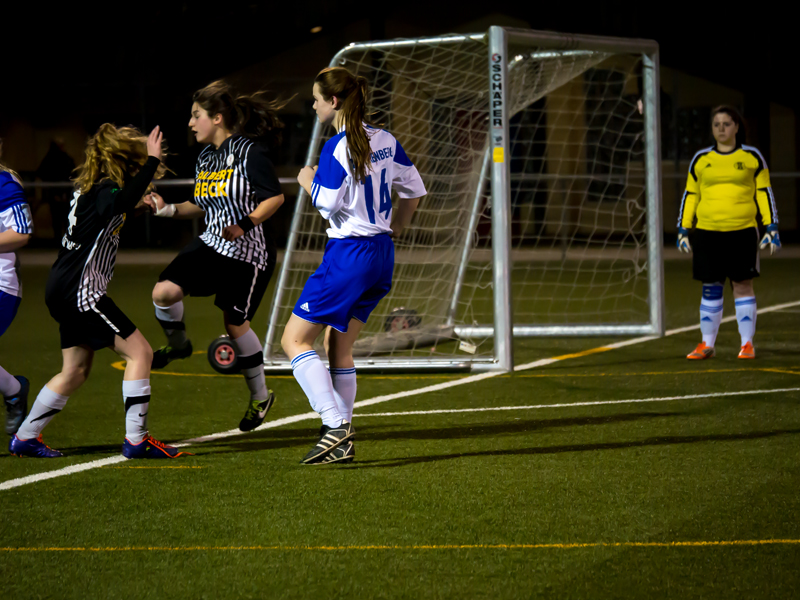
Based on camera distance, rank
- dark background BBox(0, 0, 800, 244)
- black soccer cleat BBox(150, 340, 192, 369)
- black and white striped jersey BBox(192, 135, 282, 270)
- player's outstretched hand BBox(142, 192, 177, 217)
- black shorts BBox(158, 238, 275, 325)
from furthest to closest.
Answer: dark background BBox(0, 0, 800, 244) → black soccer cleat BBox(150, 340, 192, 369) → black shorts BBox(158, 238, 275, 325) → black and white striped jersey BBox(192, 135, 282, 270) → player's outstretched hand BBox(142, 192, 177, 217)

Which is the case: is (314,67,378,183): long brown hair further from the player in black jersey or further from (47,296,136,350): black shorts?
(47,296,136,350): black shorts

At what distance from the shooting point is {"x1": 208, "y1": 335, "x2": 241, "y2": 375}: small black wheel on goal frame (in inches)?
280

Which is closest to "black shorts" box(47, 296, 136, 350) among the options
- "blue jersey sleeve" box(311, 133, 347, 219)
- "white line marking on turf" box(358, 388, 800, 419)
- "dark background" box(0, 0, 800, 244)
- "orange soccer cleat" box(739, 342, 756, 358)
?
"blue jersey sleeve" box(311, 133, 347, 219)

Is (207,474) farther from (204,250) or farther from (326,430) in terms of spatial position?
(204,250)

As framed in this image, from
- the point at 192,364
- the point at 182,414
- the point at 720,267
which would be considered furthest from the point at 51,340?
the point at 720,267

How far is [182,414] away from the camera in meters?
5.96

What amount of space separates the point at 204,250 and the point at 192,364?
2.61 metres

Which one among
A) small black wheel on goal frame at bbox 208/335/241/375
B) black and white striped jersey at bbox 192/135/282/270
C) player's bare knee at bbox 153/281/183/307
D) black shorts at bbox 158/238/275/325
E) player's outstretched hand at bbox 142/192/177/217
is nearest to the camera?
player's outstretched hand at bbox 142/192/177/217

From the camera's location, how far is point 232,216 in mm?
5355

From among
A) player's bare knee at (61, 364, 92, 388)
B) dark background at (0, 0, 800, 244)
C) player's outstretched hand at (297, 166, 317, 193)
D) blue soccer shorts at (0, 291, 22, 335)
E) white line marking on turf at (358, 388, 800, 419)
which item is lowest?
white line marking on turf at (358, 388, 800, 419)

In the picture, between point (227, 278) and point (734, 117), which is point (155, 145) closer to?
point (227, 278)

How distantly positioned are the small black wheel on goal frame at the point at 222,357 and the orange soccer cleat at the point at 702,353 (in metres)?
3.25

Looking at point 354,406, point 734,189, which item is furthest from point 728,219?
point 354,406

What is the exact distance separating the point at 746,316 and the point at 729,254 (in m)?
0.48
